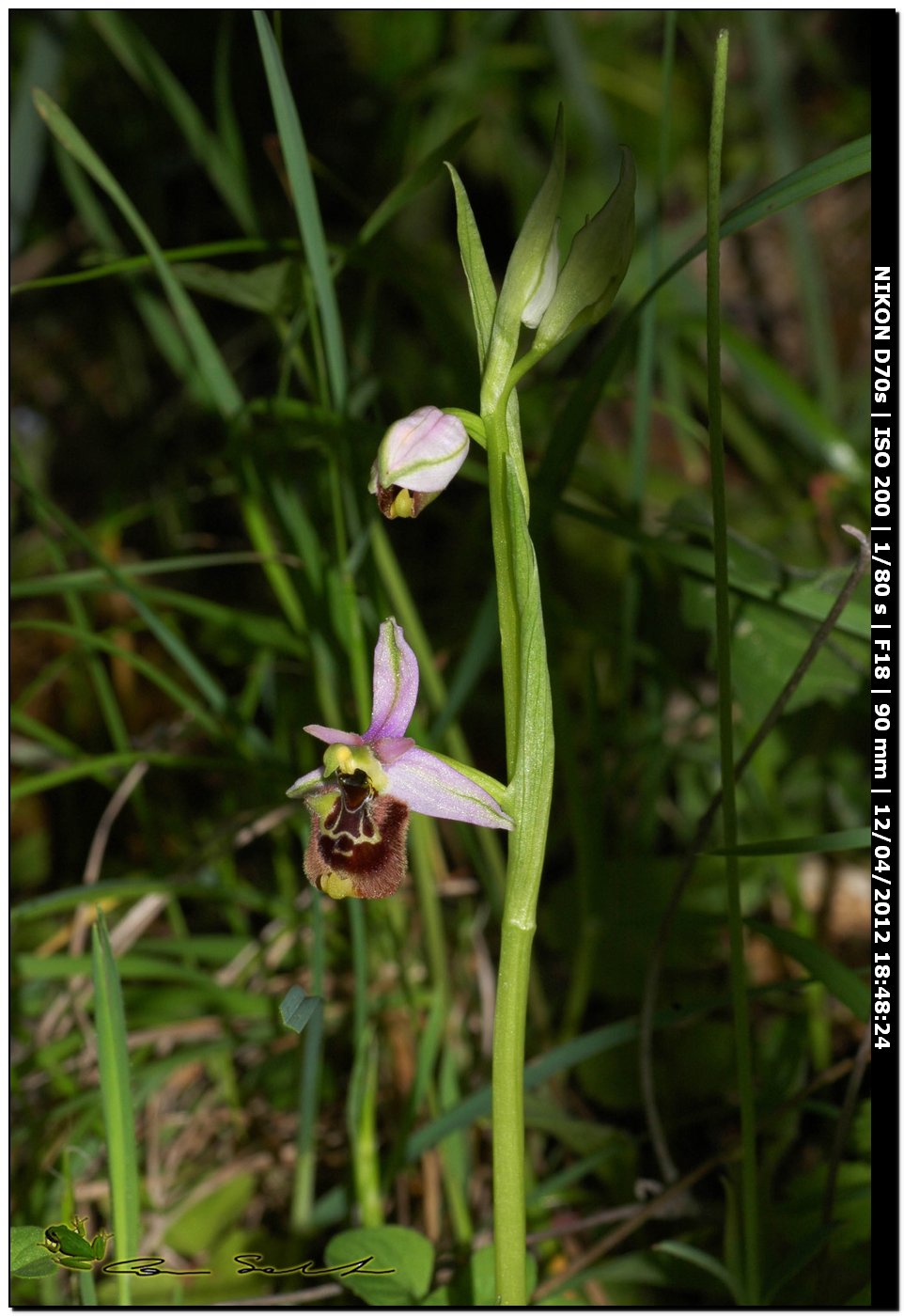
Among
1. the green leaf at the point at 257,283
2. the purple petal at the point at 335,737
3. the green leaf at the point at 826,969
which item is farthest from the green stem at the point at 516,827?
the green leaf at the point at 257,283

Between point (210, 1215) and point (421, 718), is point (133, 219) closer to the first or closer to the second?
point (421, 718)

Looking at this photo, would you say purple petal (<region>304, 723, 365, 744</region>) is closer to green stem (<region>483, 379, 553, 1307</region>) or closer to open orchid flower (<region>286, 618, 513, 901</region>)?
open orchid flower (<region>286, 618, 513, 901</region>)

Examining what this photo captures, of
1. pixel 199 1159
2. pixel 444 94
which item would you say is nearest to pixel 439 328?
pixel 199 1159

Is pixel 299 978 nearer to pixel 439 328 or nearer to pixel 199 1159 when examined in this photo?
pixel 199 1159

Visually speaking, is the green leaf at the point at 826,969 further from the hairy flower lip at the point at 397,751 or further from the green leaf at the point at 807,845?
the hairy flower lip at the point at 397,751

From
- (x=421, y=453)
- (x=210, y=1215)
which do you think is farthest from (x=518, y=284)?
(x=210, y=1215)

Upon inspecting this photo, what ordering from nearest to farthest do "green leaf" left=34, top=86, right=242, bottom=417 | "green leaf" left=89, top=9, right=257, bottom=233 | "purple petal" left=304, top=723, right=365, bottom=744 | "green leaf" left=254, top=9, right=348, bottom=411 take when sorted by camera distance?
"purple petal" left=304, top=723, right=365, bottom=744
"green leaf" left=254, top=9, right=348, bottom=411
"green leaf" left=34, top=86, right=242, bottom=417
"green leaf" left=89, top=9, right=257, bottom=233

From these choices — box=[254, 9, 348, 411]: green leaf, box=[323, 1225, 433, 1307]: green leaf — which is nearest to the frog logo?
box=[323, 1225, 433, 1307]: green leaf
